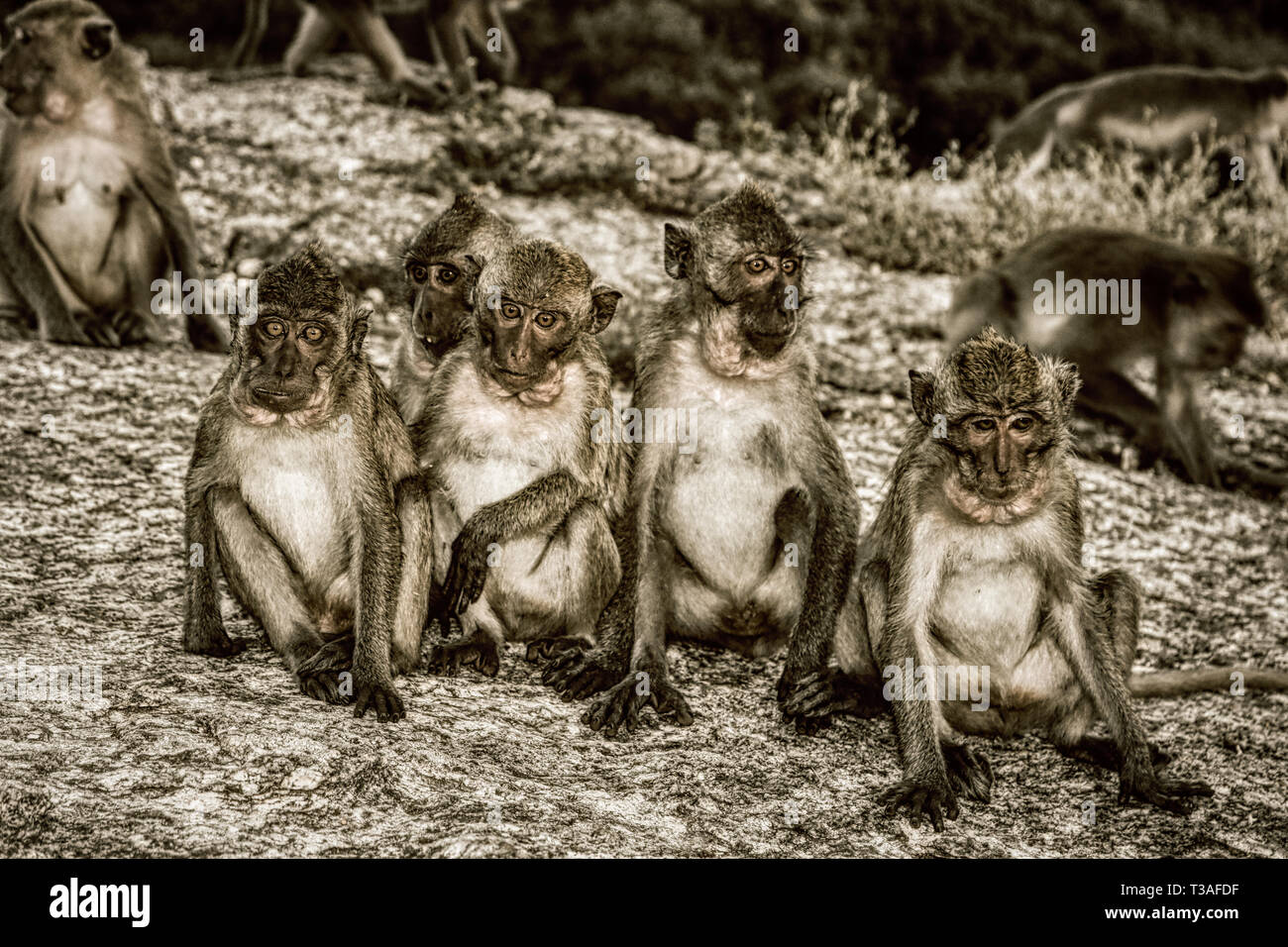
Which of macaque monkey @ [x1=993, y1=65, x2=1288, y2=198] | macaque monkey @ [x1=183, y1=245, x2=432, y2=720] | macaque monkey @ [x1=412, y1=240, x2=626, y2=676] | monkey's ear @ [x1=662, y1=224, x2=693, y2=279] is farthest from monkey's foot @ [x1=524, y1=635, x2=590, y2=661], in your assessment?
macaque monkey @ [x1=993, y1=65, x2=1288, y2=198]

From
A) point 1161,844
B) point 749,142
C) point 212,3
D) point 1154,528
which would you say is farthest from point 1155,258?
point 212,3

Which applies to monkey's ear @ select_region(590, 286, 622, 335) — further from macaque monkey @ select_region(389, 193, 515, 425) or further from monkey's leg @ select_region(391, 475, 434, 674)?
monkey's leg @ select_region(391, 475, 434, 674)

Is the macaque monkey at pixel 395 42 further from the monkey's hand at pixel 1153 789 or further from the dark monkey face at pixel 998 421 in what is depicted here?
the monkey's hand at pixel 1153 789

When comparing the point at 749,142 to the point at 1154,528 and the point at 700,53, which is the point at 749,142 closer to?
the point at 700,53

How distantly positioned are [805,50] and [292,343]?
14.1m

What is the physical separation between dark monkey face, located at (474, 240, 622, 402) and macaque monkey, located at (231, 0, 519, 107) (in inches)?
257

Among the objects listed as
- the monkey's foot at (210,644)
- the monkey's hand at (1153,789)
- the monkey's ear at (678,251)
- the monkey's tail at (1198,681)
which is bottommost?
the monkey's hand at (1153,789)

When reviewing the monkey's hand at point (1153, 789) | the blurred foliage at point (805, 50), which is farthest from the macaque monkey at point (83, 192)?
the blurred foliage at point (805, 50)

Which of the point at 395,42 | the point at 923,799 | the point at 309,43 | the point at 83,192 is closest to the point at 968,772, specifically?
the point at 923,799

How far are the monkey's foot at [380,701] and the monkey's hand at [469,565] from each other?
21.2 inches

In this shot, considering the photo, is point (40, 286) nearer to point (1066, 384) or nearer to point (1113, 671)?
point (1066, 384)

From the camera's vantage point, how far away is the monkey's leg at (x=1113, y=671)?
4633 mm

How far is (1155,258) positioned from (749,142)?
175 inches

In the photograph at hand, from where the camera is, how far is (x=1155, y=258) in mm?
9133
